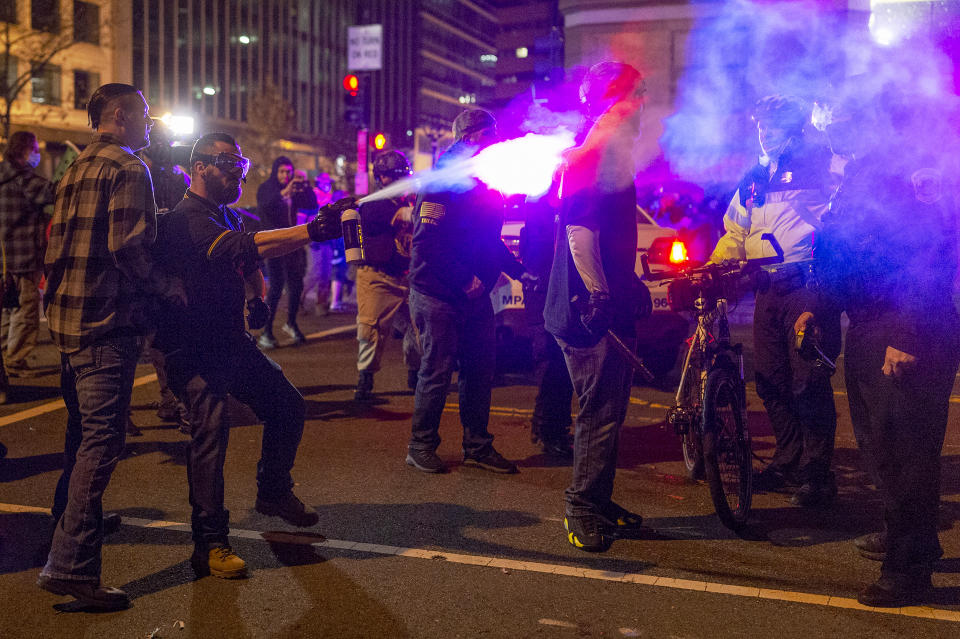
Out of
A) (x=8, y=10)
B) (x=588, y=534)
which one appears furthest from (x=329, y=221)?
(x=8, y=10)

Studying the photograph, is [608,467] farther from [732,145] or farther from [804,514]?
[732,145]

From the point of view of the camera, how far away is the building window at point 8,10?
45.5 m

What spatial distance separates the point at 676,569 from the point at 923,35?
11.9m

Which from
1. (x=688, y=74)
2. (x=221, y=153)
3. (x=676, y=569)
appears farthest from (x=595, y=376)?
(x=688, y=74)

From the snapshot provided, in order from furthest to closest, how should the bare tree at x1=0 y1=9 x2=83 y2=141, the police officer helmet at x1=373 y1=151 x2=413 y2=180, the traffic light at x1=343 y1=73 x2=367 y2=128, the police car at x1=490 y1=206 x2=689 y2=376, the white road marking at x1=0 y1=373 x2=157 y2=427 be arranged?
the bare tree at x1=0 y1=9 x2=83 y2=141
the traffic light at x1=343 y1=73 x2=367 y2=128
the police car at x1=490 y1=206 x2=689 y2=376
the police officer helmet at x1=373 y1=151 x2=413 y2=180
the white road marking at x1=0 y1=373 x2=157 y2=427

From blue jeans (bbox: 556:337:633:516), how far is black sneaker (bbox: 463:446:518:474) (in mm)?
1345

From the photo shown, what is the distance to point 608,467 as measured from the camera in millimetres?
4781

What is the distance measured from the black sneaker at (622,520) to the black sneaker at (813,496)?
3.44ft

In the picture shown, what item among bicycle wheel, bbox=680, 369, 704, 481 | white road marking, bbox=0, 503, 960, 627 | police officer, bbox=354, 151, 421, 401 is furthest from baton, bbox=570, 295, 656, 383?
police officer, bbox=354, 151, 421, 401

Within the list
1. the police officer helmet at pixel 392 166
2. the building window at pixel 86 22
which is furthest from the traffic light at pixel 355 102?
the building window at pixel 86 22

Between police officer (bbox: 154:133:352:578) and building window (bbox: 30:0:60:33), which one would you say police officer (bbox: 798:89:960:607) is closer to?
police officer (bbox: 154:133:352:578)

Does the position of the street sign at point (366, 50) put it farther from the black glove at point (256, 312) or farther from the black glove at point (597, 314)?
the black glove at point (597, 314)

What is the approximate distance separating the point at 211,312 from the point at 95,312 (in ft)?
1.68

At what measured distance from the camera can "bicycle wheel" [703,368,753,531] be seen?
15.7 ft
